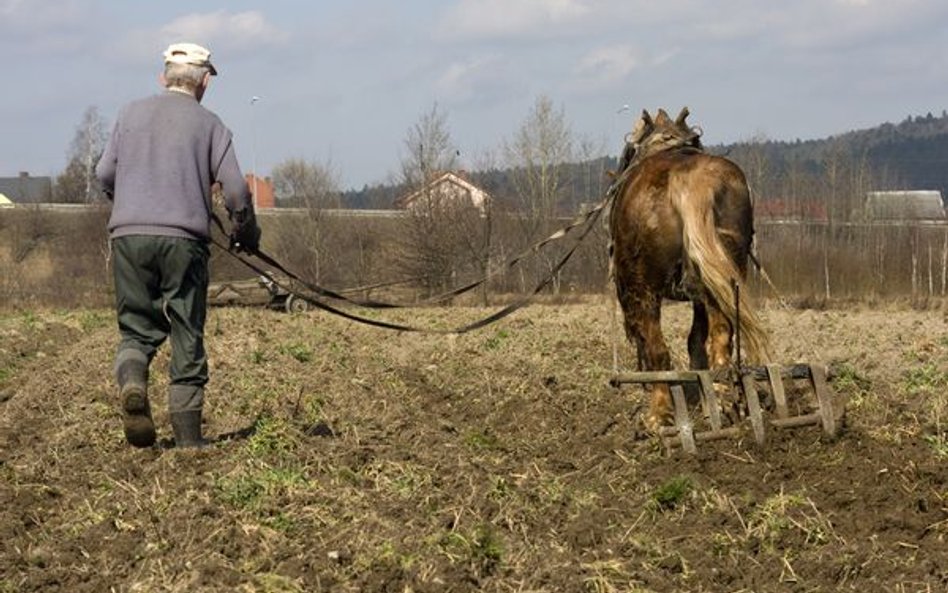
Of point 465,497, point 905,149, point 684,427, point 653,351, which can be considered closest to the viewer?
point 465,497

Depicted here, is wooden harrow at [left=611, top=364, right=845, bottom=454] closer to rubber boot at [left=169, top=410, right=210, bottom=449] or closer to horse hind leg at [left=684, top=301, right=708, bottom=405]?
horse hind leg at [left=684, top=301, right=708, bottom=405]

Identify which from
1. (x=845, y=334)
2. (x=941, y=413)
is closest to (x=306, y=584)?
(x=941, y=413)

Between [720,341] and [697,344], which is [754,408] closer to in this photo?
[720,341]

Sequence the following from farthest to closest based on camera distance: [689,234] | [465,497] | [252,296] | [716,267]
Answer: [252,296], [689,234], [716,267], [465,497]

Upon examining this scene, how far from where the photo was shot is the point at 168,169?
239 inches

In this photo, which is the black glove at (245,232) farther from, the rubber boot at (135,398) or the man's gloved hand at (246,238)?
the rubber boot at (135,398)

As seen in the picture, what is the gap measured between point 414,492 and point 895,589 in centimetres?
207

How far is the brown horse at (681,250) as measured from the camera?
6699mm

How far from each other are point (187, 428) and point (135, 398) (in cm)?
43

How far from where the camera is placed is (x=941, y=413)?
7230 millimetres

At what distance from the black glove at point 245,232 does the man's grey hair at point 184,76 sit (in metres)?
0.73

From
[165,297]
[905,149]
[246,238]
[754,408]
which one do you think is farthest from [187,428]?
[905,149]

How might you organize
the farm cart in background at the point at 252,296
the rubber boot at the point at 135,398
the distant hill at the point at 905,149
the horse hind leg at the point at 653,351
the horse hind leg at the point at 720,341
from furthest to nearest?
the distant hill at the point at 905,149
the farm cart in background at the point at 252,296
the horse hind leg at the point at 653,351
the horse hind leg at the point at 720,341
the rubber boot at the point at 135,398

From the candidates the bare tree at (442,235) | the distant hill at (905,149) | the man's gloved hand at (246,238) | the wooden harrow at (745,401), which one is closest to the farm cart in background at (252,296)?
the bare tree at (442,235)
